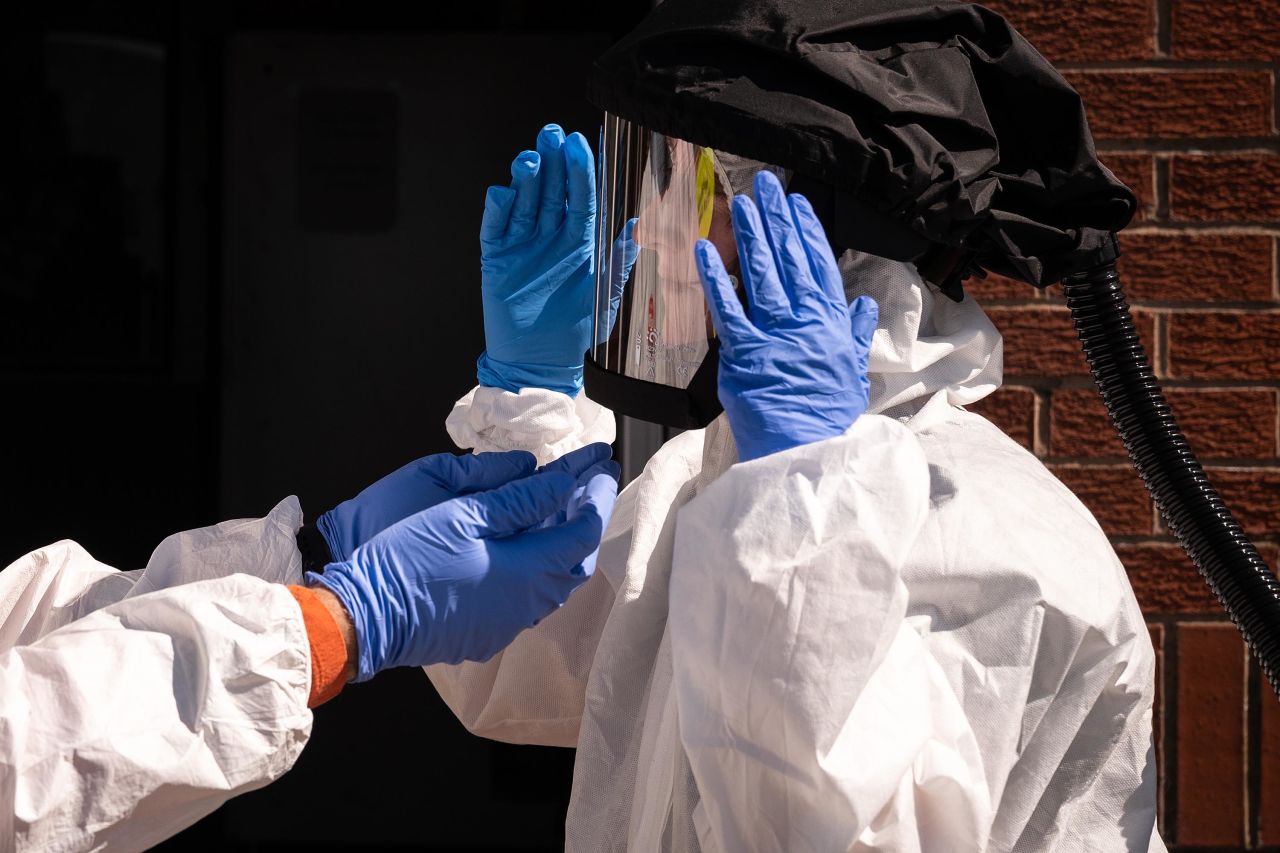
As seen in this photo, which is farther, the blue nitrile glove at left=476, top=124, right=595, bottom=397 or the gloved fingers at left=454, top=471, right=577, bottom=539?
the blue nitrile glove at left=476, top=124, right=595, bottom=397

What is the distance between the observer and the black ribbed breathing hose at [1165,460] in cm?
152

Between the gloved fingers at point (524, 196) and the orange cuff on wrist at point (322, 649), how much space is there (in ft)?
2.47

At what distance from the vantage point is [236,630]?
1200 millimetres

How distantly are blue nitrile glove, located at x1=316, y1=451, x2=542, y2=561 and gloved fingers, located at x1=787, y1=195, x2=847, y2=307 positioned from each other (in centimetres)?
54

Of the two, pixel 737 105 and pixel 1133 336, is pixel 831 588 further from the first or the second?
pixel 1133 336

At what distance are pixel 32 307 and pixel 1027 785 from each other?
296 centimetres

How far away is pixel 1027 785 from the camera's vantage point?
1.25 m

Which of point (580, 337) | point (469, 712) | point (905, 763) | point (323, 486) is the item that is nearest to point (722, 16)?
point (580, 337)

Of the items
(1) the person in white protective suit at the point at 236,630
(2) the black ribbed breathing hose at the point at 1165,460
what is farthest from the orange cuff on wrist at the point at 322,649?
(2) the black ribbed breathing hose at the point at 1165,460

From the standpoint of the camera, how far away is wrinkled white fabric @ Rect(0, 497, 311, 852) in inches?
43.9

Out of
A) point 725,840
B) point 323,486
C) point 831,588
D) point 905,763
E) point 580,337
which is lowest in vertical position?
point 323,486

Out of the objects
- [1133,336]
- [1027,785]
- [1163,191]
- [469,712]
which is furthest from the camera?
[1163,191]

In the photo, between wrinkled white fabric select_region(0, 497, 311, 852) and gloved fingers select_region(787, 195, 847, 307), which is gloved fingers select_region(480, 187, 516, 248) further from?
wrinkled white fabric select_region(0, 497, 311, 852)

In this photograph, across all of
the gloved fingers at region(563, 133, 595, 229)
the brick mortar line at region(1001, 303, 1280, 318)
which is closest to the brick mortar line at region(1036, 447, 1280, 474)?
the brick mortar line at region(1001, 303, 1280, 318)
